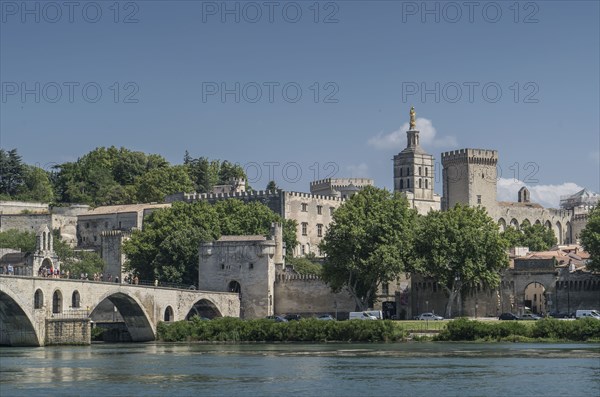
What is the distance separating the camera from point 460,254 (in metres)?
96.7

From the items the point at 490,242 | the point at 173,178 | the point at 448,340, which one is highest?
the point at 173,178

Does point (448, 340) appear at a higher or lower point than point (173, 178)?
lower

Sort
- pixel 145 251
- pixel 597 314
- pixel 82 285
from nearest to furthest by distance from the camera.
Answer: pixel 82 285 → pixel 597 314 → pixel 145 251

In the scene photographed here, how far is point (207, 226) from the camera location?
110 metres

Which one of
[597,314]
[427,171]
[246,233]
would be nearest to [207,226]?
[246,233]

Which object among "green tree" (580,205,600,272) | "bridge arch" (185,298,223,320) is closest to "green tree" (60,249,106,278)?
"bridge arch" (185,298,223,320)

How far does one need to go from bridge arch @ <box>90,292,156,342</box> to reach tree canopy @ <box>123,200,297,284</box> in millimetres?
13742

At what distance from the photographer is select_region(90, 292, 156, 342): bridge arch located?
90.1 meters

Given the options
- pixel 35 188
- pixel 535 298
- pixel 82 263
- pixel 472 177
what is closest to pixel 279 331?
pixel 535 298

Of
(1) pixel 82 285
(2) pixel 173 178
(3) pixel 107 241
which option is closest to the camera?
(1) pixel 82 285

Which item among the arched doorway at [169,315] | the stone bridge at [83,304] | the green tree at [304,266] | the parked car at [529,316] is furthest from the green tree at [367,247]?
the green tree at [304,266]

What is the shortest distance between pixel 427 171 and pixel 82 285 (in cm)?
8452

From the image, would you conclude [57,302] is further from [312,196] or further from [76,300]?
[312,196]

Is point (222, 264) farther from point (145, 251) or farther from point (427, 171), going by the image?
point (427, 171)
